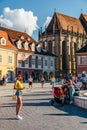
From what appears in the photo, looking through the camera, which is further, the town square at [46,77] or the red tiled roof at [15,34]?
the red tiled roof at [15,34]

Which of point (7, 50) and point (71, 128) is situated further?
point (7, 50)

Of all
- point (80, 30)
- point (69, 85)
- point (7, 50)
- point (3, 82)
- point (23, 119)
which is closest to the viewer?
point (23, 119)

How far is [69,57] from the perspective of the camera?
8244 centimetres

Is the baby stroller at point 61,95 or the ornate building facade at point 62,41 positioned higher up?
the ornate building facade at point 62,41

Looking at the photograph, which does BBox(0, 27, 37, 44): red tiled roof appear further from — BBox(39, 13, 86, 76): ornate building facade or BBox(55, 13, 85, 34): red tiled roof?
BBox(55, 13, 85, 34): red tiled roof

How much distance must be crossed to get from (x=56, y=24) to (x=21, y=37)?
20335mm

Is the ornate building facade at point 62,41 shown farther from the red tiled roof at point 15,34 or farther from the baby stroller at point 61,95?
the baby stroller at point 61,95

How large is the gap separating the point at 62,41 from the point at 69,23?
26.0 feet

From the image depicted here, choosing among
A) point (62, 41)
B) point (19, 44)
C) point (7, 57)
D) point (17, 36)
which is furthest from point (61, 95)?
point (62, 41)

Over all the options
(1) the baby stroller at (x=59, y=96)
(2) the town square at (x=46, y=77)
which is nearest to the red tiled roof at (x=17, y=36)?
(2) the town square at (x=46, y=77)

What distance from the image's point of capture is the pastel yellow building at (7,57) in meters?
59.1

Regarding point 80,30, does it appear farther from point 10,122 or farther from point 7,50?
point 10,122

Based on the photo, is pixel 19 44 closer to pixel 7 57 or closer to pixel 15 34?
pixel 15 34

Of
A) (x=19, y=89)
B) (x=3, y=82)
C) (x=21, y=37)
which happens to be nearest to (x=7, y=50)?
(x=21, y=37)
